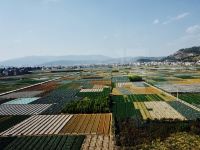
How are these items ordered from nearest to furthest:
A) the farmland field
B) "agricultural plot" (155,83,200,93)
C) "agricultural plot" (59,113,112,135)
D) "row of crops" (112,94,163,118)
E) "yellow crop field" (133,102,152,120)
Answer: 1. the farmland field
2. "agricultural plot" (59,113,112,135)
3. "yellow crop field" (133,102,152,120)
4. "row of crops" (112,94,163,118)
5. "agricultural plot" (155,83,200,93)

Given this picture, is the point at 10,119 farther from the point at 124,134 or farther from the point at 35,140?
the point at 124,134

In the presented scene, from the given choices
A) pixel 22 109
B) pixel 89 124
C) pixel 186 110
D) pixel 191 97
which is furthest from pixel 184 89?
pixel 89 124

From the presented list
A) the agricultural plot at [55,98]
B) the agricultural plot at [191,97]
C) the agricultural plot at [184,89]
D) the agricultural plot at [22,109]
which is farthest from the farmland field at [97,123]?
the agricultural plot at [184,89]

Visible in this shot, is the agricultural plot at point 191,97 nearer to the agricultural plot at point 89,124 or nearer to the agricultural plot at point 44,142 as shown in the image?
the agricultural plot at point 89,124

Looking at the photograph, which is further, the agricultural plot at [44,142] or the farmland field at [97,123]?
the farmland field at [97,123]

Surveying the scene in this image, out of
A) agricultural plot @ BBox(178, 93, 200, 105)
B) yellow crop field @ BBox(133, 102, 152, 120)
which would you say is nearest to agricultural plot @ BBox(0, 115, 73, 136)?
yellow crop field @ BBox(133, 102, 152, 120)

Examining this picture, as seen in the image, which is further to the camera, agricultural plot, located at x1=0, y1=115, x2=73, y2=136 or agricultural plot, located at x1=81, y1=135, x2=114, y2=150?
agricultural plot, located at x1=0, y1=115, x2=73, y2=136

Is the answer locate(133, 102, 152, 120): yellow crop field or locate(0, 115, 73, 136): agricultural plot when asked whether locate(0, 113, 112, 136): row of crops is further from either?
locate(133, 102, 152, 120): yellow crop field
